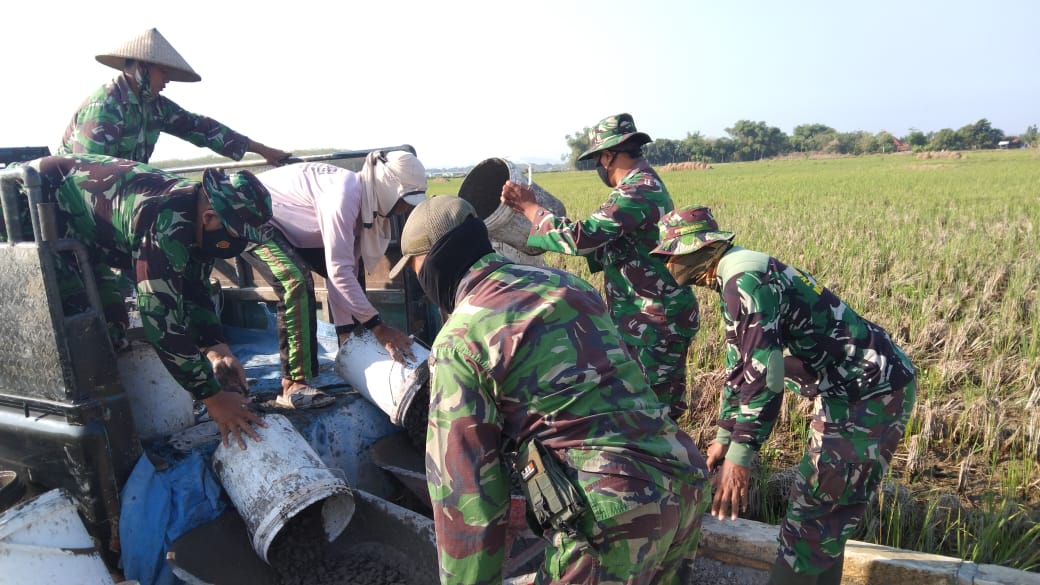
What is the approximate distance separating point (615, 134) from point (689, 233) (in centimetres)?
123

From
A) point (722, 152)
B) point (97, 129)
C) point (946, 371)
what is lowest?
point (946, 371)

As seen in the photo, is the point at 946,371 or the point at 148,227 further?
the point at 946,371

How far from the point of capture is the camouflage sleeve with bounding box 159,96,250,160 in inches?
159

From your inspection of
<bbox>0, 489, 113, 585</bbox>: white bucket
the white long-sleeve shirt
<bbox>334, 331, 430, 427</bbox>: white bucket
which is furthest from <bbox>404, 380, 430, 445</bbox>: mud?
<bbox>0, 489, 113, 585</bbox>: white bucket

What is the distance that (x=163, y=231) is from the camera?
2.66m

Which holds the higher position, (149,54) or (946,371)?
(149,54)

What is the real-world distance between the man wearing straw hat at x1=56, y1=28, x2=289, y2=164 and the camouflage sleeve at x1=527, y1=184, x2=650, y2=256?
233 centimetres

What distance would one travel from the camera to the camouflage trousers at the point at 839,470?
2.35 metres

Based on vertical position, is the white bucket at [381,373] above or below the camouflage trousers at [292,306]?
below

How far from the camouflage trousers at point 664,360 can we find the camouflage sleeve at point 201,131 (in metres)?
2.82

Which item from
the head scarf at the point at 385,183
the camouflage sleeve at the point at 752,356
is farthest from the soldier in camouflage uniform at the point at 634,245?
the camouflage sleeve at the point at 752,356

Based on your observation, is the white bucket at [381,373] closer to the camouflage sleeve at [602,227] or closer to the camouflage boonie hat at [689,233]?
the camouflage sleeve at [602,227]

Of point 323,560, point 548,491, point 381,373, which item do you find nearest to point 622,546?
point 548,491

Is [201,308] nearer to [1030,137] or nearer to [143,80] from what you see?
[143,80]
